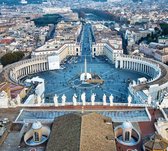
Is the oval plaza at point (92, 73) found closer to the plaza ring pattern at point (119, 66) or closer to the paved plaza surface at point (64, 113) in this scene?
the plaza ring pattern at point (119, 66)

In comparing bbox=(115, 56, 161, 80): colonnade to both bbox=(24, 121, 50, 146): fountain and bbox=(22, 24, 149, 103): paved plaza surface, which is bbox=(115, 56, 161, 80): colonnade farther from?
bbox=(24, 121, 50, 146): fountain

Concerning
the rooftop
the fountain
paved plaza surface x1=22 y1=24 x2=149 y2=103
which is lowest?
paved plaza surface x1=22 y1=24 x2=149 y2=103

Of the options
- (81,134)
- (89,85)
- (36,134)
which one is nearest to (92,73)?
(89,85)

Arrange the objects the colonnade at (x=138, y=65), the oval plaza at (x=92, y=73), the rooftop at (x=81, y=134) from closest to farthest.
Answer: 1. the rooftop at (x=81, y=134)
2. the oval plaza at (x=92, y=73)
3. the colonnade at (x=138, y=65)

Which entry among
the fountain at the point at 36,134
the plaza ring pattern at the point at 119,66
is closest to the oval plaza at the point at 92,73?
the plaza ring pattern at the point at 119,66

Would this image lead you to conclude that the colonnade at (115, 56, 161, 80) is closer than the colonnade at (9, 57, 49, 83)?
Yes

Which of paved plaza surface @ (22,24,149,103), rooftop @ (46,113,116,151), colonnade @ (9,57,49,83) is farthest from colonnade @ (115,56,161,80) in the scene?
rooftop @ (46,113,116,151)

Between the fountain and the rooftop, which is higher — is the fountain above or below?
below

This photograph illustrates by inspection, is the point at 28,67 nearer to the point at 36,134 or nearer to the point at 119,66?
the point at 119,66
